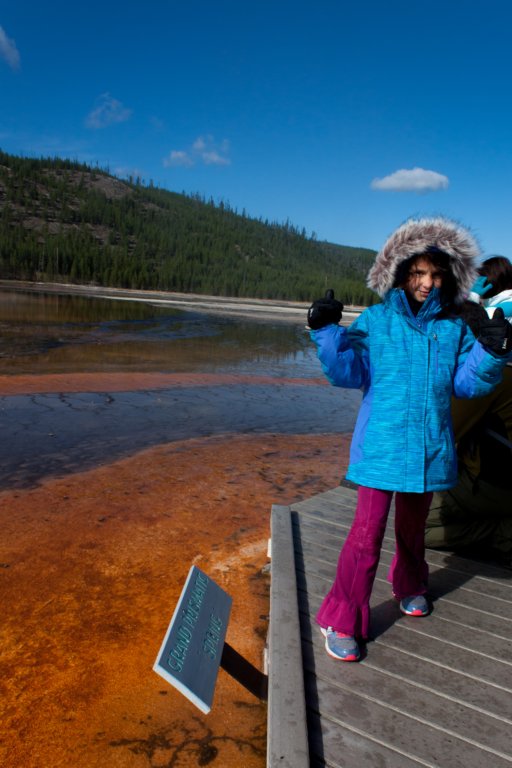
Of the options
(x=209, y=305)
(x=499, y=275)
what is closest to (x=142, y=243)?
(x=209, y=305)

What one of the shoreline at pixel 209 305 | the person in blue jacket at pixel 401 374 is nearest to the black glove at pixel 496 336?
the person in blue jacket at pixel 401 374

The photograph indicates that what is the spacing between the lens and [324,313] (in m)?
2.25

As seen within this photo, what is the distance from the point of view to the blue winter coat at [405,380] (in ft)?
7.55

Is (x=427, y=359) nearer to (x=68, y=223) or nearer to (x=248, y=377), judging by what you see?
(x=248, y=377)

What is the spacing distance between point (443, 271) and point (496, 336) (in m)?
0.39

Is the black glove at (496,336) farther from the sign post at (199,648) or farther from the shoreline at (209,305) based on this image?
the shoreline at (209,305)

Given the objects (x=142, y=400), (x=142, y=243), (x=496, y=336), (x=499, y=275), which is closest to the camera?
(x=496, y=336)

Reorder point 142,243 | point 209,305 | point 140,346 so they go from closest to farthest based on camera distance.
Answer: point 140,346 → point 209,305 → point 142,243

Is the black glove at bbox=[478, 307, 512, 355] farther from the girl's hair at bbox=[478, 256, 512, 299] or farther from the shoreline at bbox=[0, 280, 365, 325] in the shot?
the shoreline at bbox=[0, 280, 365, 325]

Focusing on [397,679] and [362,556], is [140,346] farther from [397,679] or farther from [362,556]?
[397,679]

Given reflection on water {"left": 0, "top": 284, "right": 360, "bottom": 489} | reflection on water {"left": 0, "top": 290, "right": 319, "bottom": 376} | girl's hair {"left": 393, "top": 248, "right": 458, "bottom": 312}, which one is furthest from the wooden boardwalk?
reflection on water {"left": 0, "top": 290, "right": 319, "bottom": 376}

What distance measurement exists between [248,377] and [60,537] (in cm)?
889

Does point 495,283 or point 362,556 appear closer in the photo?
point 362,556

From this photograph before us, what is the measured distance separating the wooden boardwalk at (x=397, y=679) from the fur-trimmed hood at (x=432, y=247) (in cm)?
149
